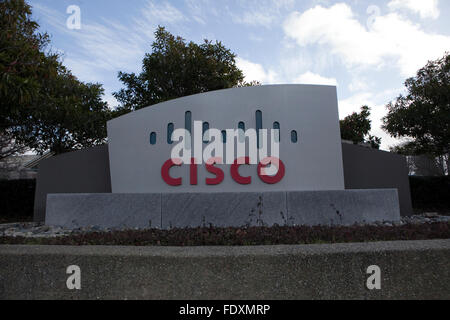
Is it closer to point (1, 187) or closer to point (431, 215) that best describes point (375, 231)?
point (431, 215)

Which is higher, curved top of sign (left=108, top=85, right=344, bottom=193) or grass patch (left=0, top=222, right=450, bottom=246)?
curved top of sign (left=108, top=85, right=344, bottom=193)

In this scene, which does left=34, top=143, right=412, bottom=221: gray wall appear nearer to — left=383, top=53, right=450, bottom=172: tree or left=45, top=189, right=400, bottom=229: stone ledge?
left=45, top=189, right=400, bottom=229: stone ledge

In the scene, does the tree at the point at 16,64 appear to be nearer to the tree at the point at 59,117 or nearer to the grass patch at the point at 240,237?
the tree at the point at 59,117

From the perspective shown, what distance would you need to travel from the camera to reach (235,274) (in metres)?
3.59

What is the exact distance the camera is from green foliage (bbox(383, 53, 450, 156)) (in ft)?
64.2

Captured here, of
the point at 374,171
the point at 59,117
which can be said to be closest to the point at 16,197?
the point at 59,117

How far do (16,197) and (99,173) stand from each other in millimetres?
7870

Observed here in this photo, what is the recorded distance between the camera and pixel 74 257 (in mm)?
3754

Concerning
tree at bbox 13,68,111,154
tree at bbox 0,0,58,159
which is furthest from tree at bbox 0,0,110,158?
tree at bbox 0,0,58,159

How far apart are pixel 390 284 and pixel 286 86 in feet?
33.9

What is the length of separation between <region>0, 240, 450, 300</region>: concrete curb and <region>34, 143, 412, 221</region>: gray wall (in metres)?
12.2

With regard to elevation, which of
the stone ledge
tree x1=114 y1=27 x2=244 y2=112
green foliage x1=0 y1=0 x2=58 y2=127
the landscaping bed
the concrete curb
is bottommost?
the concrete curb

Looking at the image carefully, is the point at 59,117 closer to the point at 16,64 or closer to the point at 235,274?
the point at 16,64

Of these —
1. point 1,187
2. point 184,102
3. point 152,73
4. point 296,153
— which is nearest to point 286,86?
point 296,153
